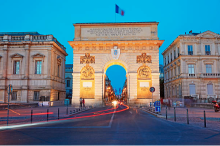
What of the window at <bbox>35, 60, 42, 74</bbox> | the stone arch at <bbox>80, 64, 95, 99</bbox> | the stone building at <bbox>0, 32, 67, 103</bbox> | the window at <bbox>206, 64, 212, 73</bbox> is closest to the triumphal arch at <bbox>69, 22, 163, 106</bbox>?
the stone arch at <bbox>80, 64, 95, 99</bbox>

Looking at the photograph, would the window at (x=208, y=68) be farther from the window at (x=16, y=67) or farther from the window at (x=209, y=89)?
the window at (x=16, y=67)

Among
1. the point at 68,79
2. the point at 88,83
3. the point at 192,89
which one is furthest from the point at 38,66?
the point at 68,79

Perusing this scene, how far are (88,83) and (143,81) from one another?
9622 mm

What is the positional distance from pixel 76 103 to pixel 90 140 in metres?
29.3

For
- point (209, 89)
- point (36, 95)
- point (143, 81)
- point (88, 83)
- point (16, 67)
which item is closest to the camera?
point (143, 81)

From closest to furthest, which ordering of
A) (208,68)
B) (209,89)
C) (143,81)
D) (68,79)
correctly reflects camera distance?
(143,81), (209,89), (208,68), (68,79)

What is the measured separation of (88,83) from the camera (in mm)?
37219

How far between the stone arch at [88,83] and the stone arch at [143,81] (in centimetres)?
803

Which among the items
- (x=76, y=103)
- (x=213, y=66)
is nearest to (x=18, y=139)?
(x=76, y=103)

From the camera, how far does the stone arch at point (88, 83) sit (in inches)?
1460

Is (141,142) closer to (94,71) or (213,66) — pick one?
(94,71)

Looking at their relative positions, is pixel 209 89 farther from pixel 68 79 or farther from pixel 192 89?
pixel 68 79

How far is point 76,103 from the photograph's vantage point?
120 feet

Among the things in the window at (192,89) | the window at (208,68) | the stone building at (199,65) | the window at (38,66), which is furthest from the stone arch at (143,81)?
the window at (38,66)
